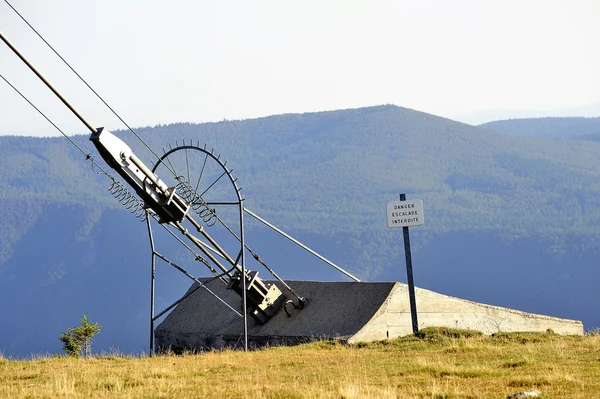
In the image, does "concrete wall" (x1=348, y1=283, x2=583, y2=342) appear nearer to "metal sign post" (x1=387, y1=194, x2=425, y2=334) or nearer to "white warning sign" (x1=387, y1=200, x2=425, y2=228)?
"metal sign post" (x1=387, y1=194, x2=425, y2=334)

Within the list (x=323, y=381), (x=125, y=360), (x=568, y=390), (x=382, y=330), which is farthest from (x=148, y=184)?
(x=568, y=390)

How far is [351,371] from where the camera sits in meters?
18.2

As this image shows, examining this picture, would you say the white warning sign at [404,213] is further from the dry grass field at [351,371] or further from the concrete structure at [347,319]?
the dry grass field at [351,371]

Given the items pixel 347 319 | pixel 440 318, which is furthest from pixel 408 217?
pixel 440 318

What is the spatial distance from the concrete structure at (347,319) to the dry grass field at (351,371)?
1781 millimetres

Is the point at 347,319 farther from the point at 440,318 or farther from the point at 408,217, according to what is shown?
the point at 408,217

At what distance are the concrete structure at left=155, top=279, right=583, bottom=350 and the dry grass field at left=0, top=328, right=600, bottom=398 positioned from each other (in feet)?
5.84

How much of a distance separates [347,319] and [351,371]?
808 centimetres

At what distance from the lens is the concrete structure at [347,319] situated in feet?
85.7

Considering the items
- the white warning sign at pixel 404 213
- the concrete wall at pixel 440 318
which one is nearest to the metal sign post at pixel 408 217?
the white warning sign at pixel 404 213

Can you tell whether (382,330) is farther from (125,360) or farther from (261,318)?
(125,360)

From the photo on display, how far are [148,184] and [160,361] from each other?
4733 millimetres

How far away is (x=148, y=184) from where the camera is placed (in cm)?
2455

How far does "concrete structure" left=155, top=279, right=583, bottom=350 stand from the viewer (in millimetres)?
26125
